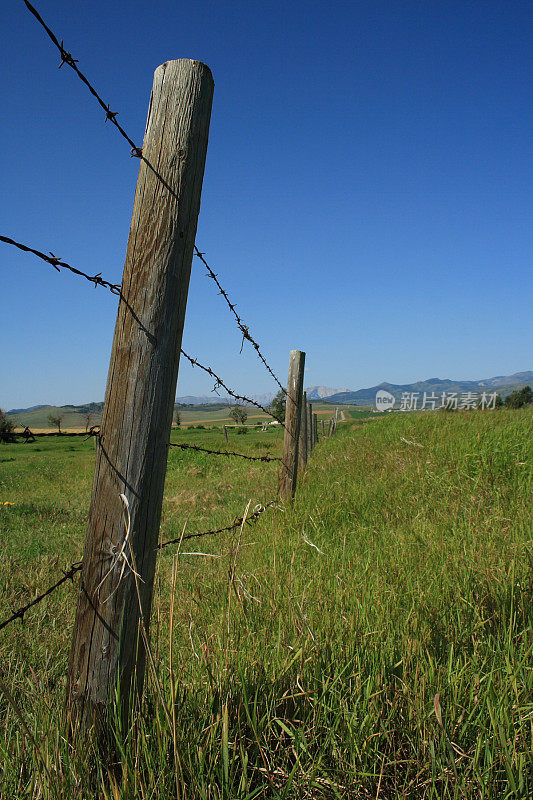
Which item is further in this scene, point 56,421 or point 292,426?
point 56,421

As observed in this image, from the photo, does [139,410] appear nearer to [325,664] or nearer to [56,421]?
[325,664]

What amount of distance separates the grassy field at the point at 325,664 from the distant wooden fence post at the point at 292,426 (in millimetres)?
213

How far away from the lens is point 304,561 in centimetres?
338

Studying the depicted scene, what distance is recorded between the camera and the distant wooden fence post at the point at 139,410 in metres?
1.50

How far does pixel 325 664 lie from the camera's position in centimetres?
186

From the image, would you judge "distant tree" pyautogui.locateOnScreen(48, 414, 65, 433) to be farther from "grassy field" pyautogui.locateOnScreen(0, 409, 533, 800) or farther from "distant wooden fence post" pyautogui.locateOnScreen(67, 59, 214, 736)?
"grassy field" pyautogui.locateOnScreen(0, 409, 533, 800)

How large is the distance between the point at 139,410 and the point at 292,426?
351cm

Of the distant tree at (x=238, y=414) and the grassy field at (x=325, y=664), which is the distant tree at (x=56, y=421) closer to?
the grassy field at (x=325, y=664)

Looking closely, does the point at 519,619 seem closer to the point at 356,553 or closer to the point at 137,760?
the point at 356,553

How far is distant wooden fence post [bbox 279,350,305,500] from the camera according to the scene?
4.91 metres

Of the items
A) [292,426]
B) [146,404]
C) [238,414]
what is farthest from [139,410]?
[238,414]

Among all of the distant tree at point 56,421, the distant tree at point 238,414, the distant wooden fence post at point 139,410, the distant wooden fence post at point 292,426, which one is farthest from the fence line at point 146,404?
the distant wooden fence post at point 292,426

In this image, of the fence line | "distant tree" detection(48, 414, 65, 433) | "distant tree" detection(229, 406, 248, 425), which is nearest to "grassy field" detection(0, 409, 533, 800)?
the fence line

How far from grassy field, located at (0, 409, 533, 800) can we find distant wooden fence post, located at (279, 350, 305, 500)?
21 cm
